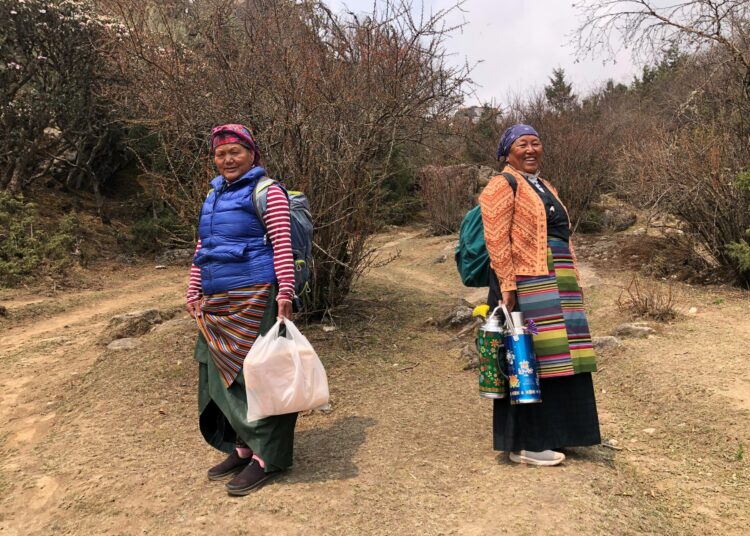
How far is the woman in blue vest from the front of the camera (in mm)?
2479

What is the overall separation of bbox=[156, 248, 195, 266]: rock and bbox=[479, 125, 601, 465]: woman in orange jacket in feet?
33.6

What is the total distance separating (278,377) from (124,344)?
3224mm

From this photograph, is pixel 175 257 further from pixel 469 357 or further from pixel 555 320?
pixel 555 320

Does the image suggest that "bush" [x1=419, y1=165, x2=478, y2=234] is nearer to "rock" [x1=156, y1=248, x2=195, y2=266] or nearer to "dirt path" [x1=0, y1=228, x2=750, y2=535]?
"rock" [x1=156, y1=248, x2=195, y2=266]

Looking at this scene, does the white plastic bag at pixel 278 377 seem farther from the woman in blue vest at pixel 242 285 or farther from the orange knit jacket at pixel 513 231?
the orange knit jacket at pixel 513 231

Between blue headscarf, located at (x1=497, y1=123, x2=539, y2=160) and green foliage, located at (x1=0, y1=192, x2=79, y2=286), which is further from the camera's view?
green foliage, located at (x1=0, y1=192, x2=79, y2=286)

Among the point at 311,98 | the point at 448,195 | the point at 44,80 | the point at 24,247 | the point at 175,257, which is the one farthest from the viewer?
the point at 448,195

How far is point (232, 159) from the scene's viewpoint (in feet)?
8.48

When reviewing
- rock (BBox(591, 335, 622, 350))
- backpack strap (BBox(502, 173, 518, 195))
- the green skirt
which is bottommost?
rock (BBox(591, 335, 622, 350))

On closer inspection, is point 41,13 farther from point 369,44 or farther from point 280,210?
point 280,210

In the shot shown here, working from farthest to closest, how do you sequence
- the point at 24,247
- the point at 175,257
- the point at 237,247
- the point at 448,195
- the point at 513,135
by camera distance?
the point at 448,195 → the point at 175,257 → the point at 24,247 → the point at 513,135 → the point at 237,247

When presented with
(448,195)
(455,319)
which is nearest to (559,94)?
(448,195)

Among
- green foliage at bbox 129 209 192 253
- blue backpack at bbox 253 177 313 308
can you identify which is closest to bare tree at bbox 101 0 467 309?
blue backpack at bbox 253 177 313 308

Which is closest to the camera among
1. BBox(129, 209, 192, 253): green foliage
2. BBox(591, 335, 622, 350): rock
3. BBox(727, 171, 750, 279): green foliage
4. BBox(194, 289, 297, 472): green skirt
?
BBox(194, 289, 297, 472): green skirt
